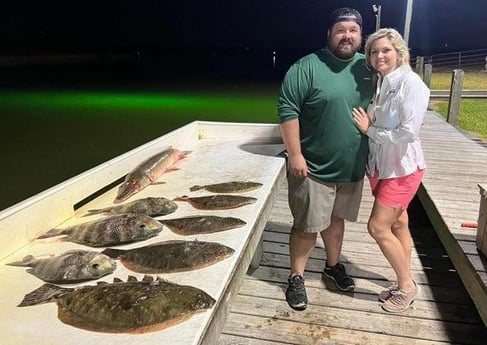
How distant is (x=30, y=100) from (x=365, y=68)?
19.5 meters

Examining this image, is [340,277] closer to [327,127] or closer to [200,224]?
[327,127]

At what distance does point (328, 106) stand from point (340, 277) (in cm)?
129

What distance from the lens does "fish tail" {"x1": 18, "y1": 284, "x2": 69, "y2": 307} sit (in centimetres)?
170

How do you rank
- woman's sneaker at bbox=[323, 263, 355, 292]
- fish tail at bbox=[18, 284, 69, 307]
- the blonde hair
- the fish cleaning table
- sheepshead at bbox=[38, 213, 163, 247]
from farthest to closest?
woman's sneaker at bbox=[323, 263, 355, 292] < the blonde hair < sheepshead at bbox=[38, 213, 163, 247] < fish tail at bbox=[18, 284, 69, 307] < the fish cleaning table

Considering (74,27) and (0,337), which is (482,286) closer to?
(0,337)

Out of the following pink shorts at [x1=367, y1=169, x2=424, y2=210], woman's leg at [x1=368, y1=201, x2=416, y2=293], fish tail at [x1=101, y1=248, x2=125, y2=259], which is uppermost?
pink shorts at [x1=367, y1=169, x2=424, y2=210]

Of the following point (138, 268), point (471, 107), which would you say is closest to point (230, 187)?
point (138, 268)

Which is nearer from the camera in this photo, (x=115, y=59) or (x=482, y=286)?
(x=482, y=286)

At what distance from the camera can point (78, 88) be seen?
80.9ft

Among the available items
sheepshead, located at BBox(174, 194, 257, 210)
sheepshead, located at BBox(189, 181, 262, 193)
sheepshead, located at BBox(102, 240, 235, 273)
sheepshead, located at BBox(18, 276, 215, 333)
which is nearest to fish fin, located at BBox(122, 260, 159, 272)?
sheepshead, located at BBox(102, 240, 235, 273)

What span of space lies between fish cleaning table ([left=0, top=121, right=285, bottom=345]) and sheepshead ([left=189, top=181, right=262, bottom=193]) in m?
0.07

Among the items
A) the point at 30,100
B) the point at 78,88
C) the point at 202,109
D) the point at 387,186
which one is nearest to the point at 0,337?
the point at 387,186

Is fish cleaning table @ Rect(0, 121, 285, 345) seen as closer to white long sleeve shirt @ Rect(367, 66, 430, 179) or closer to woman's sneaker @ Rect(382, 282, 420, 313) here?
white long sleeve shirt @ Rect(367, 66, 430, 179)

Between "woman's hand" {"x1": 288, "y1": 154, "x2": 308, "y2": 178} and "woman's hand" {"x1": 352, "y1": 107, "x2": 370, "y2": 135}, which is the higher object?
"woman's hand" {"x1": 352, "y1": 107, "x2": 370, "y2": 135}
